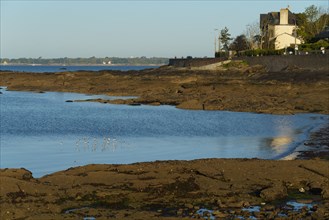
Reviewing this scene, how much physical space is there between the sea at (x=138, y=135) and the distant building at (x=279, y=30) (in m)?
62.2

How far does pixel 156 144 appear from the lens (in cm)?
2744

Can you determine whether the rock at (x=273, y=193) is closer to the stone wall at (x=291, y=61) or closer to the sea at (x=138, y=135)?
the sea at (x=138, y=135)

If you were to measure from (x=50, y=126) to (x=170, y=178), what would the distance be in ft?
67.3

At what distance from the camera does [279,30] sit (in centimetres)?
10912

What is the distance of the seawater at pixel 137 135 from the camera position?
23.3m

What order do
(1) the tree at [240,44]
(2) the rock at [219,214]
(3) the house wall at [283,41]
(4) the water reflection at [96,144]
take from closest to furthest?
(2) the rock at [219,214]
(4) the water reflection at [96,144]
(3) the house wall at [283,41]
(1) the tree at [240,44]

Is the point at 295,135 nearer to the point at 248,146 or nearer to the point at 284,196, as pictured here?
the point at 248,146

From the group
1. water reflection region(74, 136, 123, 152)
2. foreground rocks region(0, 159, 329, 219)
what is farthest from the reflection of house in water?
foreground rocks region(0, 159, 329, 219)

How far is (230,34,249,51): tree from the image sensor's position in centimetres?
11925

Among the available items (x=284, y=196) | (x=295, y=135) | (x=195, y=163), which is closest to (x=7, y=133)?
(x=295, y=135)

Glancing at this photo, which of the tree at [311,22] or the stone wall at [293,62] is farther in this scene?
the tree at [311,22]

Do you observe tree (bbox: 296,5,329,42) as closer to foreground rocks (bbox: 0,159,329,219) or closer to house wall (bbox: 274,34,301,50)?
house wall (bbox: 274,34,301,50)

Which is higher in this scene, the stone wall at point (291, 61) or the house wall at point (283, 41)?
the house wall at point (283, 41)

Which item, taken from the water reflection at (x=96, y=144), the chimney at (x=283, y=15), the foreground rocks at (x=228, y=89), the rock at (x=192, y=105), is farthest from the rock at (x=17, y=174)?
the chimney at (x=283, y=15)
